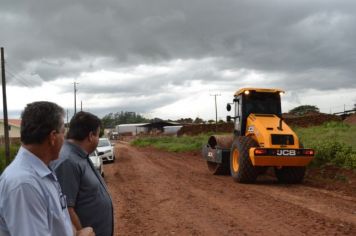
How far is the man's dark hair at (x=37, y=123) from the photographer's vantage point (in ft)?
9.06

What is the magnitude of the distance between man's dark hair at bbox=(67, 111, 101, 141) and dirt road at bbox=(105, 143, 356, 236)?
4.66m

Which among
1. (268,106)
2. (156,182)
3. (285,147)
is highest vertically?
(268,106)

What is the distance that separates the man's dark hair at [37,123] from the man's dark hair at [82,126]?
1121 millimetres

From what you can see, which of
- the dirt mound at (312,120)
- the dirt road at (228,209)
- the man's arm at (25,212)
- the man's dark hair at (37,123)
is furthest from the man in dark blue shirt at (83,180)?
the dirt mound at (312,120)

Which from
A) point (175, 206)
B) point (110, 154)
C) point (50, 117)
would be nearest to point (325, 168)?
point (175, 206)

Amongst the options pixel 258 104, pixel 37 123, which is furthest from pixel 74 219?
pixel 258 104

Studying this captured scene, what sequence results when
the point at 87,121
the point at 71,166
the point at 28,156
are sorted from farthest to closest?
the point at 87,121, the point at 71,166, the point at 28,156

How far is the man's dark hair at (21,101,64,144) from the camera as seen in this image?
2762 millimetres

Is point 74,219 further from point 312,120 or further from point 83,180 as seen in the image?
point 312,120

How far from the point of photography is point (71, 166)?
3.74m

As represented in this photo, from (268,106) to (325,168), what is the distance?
2663 mm

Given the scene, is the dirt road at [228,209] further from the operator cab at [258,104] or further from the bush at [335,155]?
the operator cab at [258,104]

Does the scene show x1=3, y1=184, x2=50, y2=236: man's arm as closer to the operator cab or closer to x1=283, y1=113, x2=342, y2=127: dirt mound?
the operator cab

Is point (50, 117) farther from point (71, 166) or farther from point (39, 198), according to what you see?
point (71, 166)
